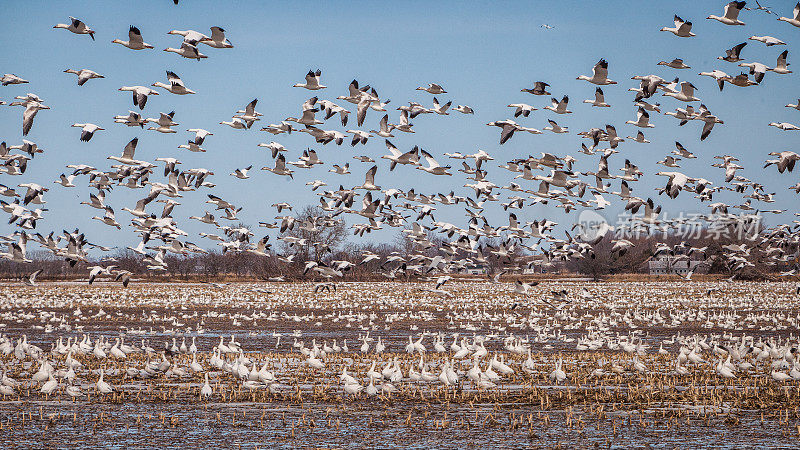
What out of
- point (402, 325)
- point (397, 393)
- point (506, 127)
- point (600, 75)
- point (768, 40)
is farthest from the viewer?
point (402, 325)

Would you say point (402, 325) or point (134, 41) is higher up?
point (134, 41)

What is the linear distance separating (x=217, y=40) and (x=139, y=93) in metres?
1.74

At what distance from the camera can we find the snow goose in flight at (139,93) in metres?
16.1

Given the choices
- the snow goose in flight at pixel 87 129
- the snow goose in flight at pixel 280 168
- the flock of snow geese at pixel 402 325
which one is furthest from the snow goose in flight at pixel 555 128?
the snow goose in flight at pixel 87 129

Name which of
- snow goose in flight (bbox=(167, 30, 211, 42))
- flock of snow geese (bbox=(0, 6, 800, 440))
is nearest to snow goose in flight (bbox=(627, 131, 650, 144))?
flock of snow geese (bbox=(0, 6, 800, 440))

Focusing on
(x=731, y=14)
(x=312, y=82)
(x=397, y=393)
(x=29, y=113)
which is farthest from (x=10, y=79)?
(x=731, y=14)

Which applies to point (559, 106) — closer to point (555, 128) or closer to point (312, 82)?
point (555, 128)

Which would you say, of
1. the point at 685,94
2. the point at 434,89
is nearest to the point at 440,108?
the point at 434,89

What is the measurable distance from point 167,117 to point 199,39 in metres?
2.25

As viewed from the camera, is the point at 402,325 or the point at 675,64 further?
the point at 402,325

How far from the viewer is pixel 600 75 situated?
680 inches

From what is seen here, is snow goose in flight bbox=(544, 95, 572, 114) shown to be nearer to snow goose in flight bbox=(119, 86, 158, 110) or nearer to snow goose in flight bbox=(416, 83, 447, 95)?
snow goose in flight bbox=(416, 83, 447, 95)

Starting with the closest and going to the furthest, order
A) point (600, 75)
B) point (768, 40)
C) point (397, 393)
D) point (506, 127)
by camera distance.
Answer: point (397, 393) < point (768, 40) < point (600, 75) < point (506, 127)

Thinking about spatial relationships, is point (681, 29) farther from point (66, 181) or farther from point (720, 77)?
point (66, 181)
